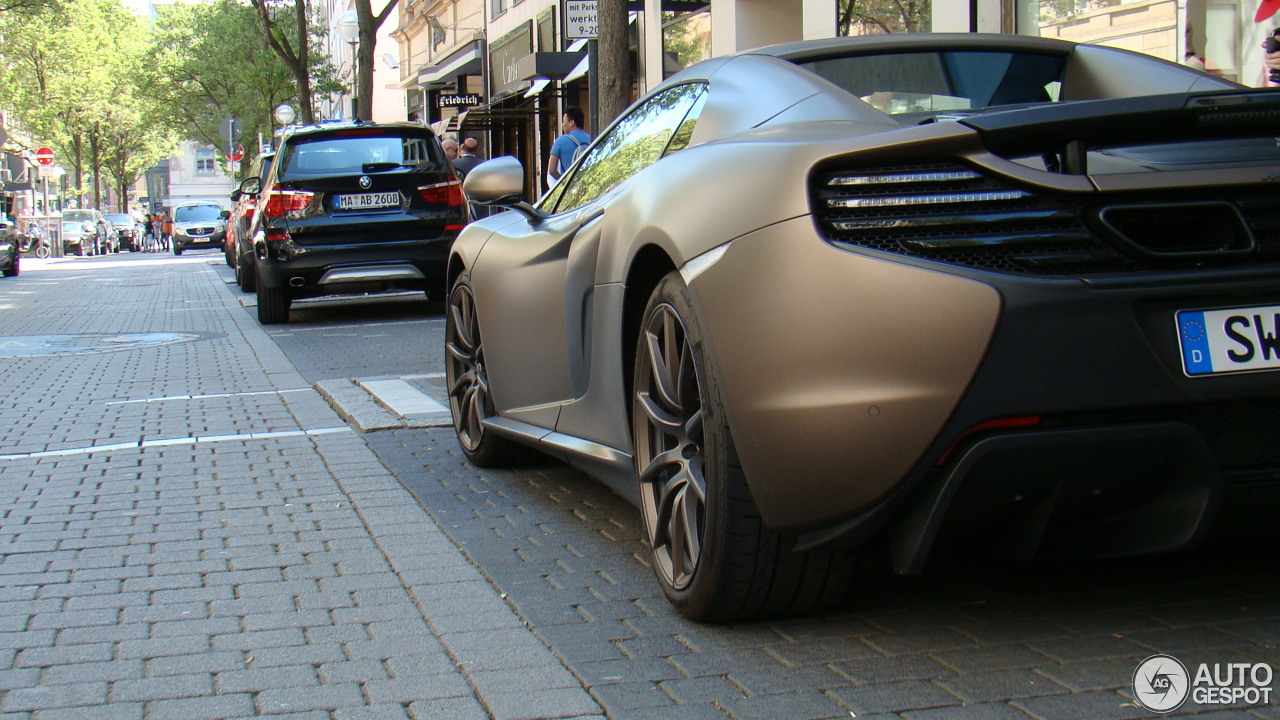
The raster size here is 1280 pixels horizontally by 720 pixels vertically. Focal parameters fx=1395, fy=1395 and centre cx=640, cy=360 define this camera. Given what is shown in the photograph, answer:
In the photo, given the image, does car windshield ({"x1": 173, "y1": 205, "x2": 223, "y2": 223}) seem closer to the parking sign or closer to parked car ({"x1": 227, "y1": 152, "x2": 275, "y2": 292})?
parked car ({"x1": 227, "y1": 152, "x2": 275, "y2": 292})

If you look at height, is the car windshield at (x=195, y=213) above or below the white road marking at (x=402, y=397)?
above

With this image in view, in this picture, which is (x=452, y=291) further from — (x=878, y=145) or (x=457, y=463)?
(x=878, y=145)

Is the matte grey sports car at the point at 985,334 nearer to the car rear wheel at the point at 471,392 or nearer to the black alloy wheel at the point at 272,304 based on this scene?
the car rear wheel at the point at 471,392

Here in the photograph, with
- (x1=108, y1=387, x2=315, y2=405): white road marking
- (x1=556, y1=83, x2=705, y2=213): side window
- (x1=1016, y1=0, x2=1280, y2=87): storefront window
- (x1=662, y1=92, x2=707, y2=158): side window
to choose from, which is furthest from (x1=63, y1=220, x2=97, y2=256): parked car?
(x1=662, y1=92, x2=707, y2=158): side window

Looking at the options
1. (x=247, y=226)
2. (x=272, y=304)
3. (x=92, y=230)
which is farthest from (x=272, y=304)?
(x=92, y=230)

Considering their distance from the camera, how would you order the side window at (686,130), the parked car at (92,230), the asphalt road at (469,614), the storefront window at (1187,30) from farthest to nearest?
the parked car at (92,230) → the storefront window at (1187,30) → the side window at (686,130) → the asphalt road at (469,614)

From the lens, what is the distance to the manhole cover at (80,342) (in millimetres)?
11242

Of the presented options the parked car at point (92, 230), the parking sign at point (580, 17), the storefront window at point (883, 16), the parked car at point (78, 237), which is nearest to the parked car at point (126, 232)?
the parked car at point (92, 230)

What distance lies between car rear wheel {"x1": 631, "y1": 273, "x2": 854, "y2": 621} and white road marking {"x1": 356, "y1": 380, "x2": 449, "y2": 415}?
353cm

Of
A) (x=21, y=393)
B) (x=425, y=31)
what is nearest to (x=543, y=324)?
(x=21, y=393)

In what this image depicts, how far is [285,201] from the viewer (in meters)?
12.5

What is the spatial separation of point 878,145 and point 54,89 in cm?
6647

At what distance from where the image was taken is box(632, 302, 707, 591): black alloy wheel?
3.17 metres

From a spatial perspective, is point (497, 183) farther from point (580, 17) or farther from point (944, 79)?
point (580, 17)
